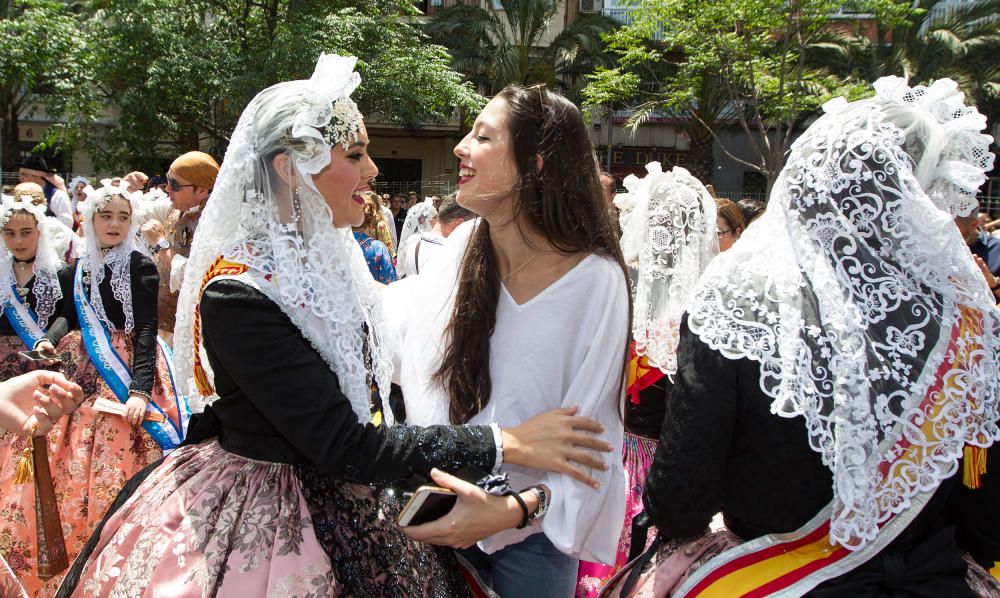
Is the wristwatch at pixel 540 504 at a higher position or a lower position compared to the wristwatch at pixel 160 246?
higher

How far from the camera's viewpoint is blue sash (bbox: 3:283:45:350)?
4.14 metres

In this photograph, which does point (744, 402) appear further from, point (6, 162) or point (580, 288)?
point (6, 162)

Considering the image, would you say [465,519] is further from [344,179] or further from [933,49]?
[933,49]

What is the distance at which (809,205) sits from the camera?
1727 millimetres

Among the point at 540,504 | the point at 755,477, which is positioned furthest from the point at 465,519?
the point at 755,477

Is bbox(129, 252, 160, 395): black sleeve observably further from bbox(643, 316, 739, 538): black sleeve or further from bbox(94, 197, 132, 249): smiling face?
bbox(643, 316, 739, 538): black sleeve

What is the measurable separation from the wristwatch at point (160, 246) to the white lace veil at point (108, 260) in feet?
2.92

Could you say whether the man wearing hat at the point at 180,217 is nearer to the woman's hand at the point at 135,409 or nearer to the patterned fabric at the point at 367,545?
the woman's hand at the point at 135,409

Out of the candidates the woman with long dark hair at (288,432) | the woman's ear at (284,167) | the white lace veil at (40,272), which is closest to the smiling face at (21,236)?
the white lace veil at (40,272)

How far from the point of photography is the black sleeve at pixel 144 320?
384 cm

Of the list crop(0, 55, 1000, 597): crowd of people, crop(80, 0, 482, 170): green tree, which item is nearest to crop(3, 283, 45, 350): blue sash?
crop(0, 55, 1000, 597): crowd of people

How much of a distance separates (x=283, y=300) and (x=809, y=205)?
1209mm

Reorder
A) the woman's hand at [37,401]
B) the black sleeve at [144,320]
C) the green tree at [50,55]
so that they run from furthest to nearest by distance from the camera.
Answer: the green tree at [50,55], the black sleeve at [144,320], the woman's hand at [37,401]

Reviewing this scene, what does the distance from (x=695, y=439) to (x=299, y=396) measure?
34.3 inches
